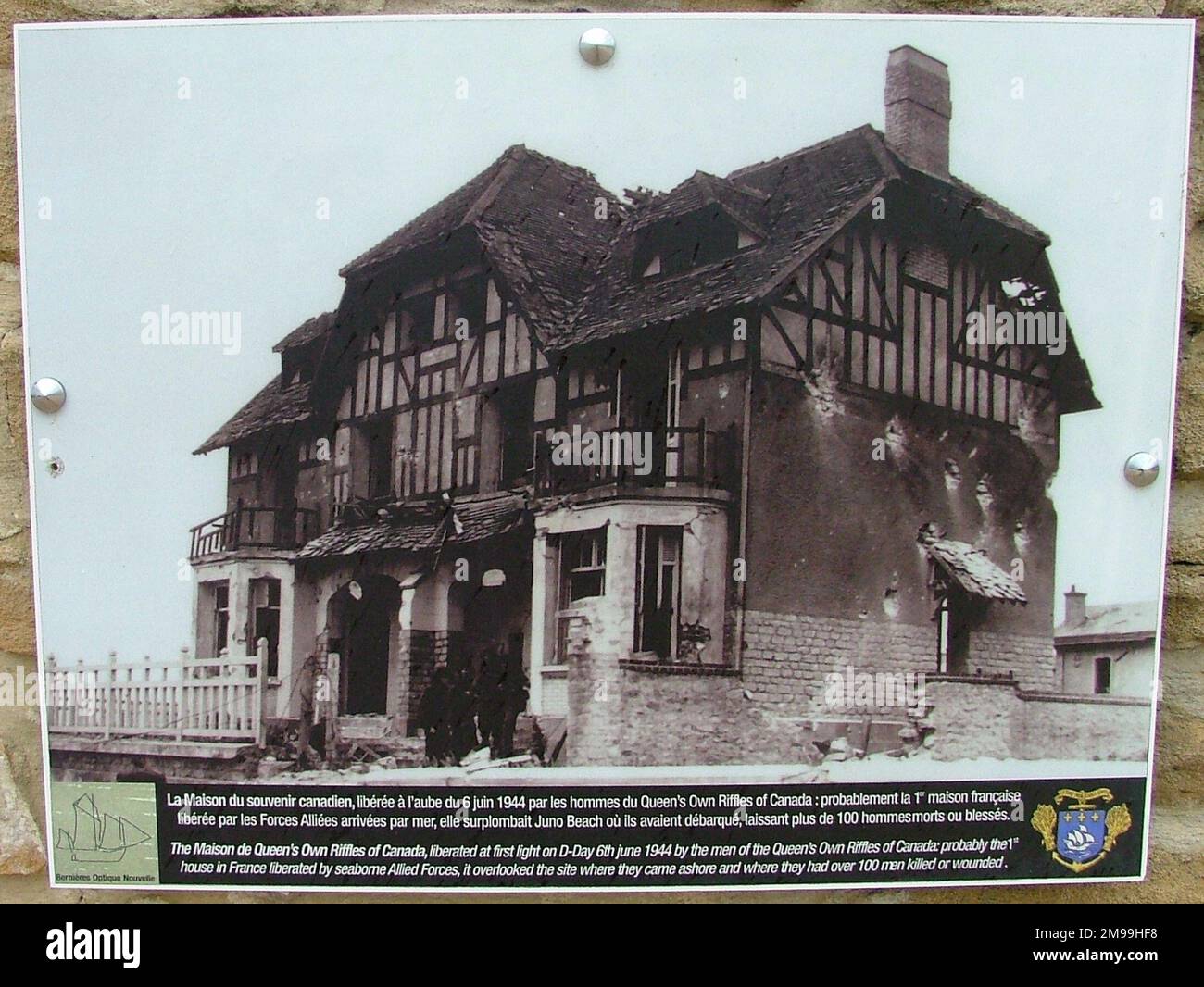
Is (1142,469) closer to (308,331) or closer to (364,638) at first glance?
(364,638)

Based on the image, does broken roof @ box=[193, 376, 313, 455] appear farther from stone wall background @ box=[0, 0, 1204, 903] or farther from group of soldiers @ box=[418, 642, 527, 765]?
group of soldiers @ box=[418, 642, 527, 765]

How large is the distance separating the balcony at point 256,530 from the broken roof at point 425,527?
43mm

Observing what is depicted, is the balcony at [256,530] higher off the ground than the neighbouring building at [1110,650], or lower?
higher

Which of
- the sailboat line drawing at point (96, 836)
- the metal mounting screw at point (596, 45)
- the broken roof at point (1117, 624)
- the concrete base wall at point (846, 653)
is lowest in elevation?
the sailboat line drawing at point (96, 836)

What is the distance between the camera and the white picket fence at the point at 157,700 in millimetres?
2750

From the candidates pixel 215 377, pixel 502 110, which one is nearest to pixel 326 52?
pixel 502 110

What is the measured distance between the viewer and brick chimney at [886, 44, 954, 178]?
2.68 metres

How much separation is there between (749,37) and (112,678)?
2.25 meters

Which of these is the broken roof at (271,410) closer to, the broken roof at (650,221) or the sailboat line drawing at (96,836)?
the broken roof at (650,221)

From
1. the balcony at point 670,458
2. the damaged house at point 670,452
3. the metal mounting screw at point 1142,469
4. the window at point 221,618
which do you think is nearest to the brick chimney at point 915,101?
the damaged house at point 670,452

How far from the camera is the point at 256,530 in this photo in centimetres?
Result: 281

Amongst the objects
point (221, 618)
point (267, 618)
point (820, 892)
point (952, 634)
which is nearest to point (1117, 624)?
point (952, 634)

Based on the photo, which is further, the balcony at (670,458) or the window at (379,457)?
the window at (379,457)

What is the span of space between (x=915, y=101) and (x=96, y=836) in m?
2.74
